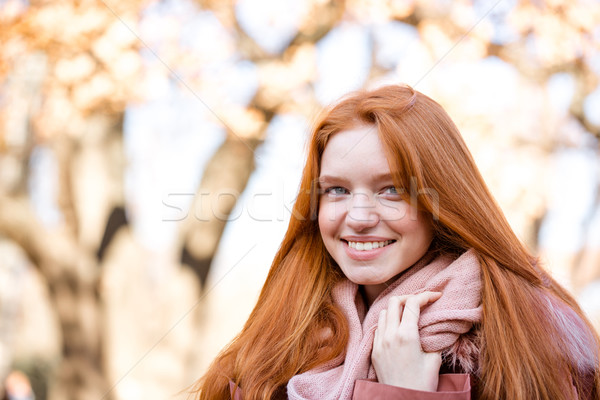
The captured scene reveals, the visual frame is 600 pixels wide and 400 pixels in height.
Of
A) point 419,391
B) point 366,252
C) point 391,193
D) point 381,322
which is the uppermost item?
point 391,193


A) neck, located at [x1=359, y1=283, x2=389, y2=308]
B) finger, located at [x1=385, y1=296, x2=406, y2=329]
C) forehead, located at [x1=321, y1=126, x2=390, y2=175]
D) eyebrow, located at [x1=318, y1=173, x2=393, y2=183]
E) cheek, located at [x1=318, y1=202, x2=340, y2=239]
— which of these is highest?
forehead, located at [x1=321, y1=126, x2=390, y2=175]

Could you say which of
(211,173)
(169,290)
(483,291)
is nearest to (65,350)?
(169,290)

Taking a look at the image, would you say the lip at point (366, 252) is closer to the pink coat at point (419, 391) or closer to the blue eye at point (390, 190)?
the blue eye at point (390, 190)

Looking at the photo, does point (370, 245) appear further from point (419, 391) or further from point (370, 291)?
point (419, 391)

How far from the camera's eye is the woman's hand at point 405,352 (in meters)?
1.12

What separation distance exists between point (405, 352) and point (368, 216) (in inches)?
11.7

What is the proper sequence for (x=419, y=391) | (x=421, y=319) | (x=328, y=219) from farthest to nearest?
(x=328, y=219) < (x=421, y=319) < (x=419, y=391)

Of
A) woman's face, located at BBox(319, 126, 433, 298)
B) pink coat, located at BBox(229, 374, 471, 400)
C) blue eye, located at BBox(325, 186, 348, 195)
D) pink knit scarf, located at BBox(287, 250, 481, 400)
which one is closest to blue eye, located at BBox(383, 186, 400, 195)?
woman's face, located at BBox(319, 126, 433, 298)

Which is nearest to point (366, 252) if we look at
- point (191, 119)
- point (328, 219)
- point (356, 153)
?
point (328, 219)

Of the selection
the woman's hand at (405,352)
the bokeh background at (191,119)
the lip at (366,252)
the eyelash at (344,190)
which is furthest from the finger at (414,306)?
the bokeh background at (191,119)

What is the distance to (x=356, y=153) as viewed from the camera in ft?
4.10

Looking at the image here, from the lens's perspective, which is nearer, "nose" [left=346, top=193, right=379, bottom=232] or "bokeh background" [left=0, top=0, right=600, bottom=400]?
"nose" [left=346, top=193, right=379, bottom=232]

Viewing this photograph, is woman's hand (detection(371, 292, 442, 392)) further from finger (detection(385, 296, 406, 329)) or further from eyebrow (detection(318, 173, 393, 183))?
eyebrow (detection(318, 173, 393, 183))

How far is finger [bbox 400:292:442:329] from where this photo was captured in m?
1.17
